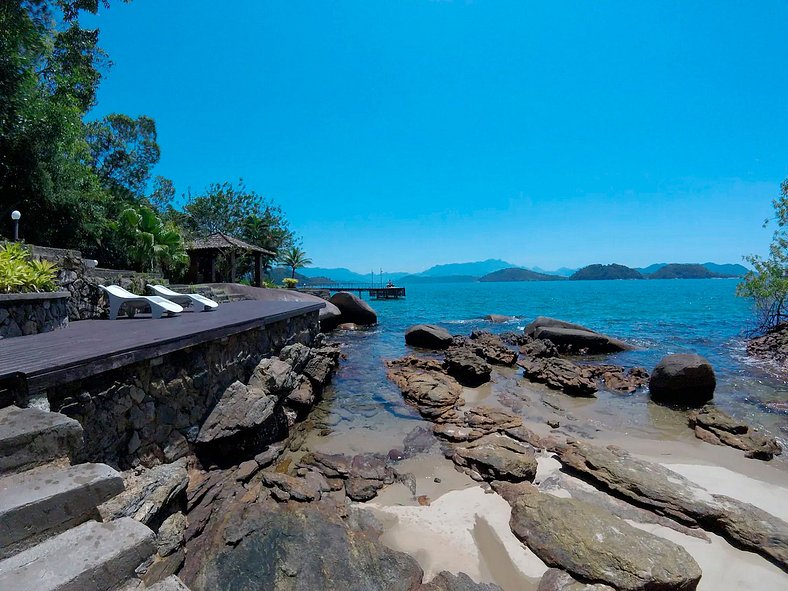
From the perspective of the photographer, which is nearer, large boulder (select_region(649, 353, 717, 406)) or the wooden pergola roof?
large boulder (select_region(649, 353, 717, 406))

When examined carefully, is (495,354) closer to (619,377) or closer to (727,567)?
(619,377)

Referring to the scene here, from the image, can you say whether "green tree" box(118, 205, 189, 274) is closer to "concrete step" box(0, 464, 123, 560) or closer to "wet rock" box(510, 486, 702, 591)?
"concrete step" box(0, 464, 123, 560)

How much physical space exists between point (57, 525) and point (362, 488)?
148 inches

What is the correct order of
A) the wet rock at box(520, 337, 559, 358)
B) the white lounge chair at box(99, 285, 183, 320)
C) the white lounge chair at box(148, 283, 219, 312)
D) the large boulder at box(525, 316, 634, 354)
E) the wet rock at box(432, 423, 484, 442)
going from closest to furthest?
the wet rock at box(432, 423, 484, 442) → the white lounge chair at box(99, 285, 183, 320) → the white lounge chair at box(148, 283, 219, 312) → the wet rock at box(520, 337, 559, 358) → the large boulder at box(525, 316, 634, 354)

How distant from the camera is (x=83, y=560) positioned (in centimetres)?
202

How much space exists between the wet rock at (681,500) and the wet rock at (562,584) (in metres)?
2.04

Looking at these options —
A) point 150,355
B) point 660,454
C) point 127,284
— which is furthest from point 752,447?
point 127,284

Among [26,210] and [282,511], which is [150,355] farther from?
[26,210]

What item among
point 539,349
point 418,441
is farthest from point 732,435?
point 539,349

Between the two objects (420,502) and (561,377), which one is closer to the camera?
(420,502)

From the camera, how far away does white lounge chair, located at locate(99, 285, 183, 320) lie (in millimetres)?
8320

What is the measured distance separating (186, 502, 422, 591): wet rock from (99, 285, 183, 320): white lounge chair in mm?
5969

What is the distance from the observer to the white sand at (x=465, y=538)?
12.6 ft

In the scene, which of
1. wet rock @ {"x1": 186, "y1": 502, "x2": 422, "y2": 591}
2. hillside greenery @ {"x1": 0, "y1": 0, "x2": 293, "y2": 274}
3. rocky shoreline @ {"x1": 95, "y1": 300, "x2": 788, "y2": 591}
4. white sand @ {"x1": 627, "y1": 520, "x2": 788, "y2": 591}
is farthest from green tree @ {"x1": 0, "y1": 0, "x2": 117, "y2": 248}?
white sand @ {"x1": 627, "y1": 520, "x2": 788, "y2": 591}
